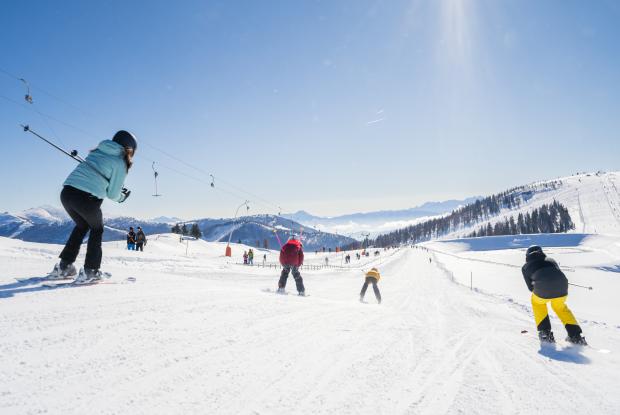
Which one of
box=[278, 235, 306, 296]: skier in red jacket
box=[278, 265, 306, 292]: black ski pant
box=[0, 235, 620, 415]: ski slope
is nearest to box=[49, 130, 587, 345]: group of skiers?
box=[0, 235, 620, 415]: ski slope

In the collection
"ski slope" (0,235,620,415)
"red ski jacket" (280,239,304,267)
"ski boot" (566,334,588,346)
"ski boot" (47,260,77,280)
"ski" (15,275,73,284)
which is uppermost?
"red ski jacket" (280,239,304,267)

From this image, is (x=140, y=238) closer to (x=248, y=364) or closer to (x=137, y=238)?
(x=137, y=238)

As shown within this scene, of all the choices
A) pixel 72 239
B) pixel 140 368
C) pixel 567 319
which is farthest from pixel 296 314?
pixel 567 319

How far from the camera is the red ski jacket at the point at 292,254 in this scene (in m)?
9.27

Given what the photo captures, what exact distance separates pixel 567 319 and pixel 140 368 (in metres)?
6.16

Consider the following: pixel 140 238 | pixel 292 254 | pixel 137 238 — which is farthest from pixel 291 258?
pixel 137 238

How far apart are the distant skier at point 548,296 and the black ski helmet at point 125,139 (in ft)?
23.0

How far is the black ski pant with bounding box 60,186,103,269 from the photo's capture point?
4645 millimetres

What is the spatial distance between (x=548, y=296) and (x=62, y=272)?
26.1 feet

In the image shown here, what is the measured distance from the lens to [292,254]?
9.38m

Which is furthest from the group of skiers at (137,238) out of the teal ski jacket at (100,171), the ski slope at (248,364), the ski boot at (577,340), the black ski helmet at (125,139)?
the ski boot at (577,340)

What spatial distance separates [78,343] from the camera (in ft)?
8.29

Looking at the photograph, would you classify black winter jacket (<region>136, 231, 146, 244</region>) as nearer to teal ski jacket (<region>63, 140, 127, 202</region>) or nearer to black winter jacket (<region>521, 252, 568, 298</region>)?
teal ski jacket (<region>63, 140, 127, 202</region>)

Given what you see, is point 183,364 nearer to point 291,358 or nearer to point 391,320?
point 291,358
